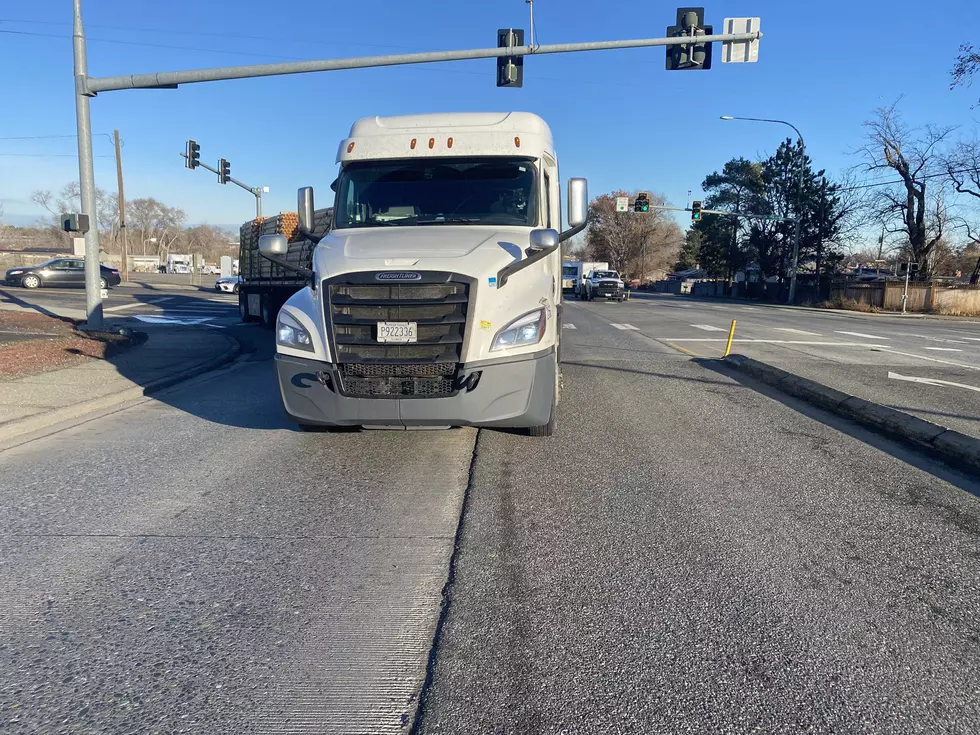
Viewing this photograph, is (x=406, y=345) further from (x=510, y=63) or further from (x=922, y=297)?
(x=922, y=297)

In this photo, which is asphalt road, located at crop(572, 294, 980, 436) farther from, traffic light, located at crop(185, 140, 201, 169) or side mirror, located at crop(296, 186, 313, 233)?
traffic light, located at crop(185, 140, 201, 169)

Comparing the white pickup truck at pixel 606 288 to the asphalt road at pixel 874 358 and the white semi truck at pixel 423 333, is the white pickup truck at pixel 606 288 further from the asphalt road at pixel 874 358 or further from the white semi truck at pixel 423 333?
the white semi truck at pixel 423 333

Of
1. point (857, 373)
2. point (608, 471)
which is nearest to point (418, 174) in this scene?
point (608, 471)

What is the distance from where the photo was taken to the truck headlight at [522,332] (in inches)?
210

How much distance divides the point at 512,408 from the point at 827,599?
260cm

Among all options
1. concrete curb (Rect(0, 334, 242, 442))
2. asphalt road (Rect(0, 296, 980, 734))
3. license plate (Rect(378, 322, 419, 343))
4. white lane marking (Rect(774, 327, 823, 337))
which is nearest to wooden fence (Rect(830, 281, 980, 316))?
white lane marking (Rect(774, 327, 823, 337))

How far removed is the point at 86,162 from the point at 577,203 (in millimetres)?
11251

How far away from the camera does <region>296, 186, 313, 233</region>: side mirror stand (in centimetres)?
707

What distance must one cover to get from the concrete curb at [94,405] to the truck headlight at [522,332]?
4.99 meters

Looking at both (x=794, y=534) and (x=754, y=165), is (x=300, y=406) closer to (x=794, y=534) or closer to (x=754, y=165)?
(x=794, y=534)

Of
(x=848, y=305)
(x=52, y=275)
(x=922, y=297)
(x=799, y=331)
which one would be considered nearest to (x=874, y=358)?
(x=799, y=331)

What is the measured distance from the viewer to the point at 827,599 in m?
3.48

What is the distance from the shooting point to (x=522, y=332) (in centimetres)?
542

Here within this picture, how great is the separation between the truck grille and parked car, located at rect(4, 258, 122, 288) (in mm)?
31514
